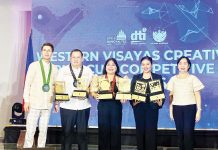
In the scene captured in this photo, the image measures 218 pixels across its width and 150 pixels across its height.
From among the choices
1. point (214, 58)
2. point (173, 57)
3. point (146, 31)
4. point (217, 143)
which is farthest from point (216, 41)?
point (217, 143)

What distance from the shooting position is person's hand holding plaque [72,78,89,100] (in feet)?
15.0

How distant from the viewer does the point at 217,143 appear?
592cm

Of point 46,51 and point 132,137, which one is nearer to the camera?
point 46,51

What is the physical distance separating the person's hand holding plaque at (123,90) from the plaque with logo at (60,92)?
2.13 ft

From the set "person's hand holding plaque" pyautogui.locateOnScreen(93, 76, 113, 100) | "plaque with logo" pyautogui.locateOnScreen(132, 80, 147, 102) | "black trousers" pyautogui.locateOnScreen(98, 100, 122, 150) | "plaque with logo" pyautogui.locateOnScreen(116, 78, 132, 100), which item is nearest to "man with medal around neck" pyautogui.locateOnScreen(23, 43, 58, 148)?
"person's hand holding plaque" pyautogui.locateOnScreen(93, 76, 113, 100)

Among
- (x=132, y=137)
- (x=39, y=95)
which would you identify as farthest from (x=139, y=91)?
(x=132, y=137)

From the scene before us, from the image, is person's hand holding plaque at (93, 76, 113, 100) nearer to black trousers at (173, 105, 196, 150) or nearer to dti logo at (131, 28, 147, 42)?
black trousers at (173, 105, 196, 150)

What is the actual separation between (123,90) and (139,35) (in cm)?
188

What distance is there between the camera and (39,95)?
15.3 feet

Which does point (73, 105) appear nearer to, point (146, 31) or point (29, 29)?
point (146, 31)

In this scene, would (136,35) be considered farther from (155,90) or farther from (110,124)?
(110,124)

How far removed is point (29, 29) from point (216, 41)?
3.51m

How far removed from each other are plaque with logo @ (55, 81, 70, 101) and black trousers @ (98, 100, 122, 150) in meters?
0.47

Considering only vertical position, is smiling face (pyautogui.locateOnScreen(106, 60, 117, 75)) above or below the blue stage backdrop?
below
